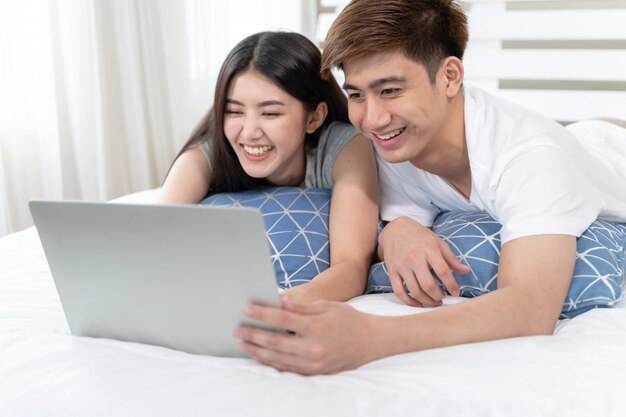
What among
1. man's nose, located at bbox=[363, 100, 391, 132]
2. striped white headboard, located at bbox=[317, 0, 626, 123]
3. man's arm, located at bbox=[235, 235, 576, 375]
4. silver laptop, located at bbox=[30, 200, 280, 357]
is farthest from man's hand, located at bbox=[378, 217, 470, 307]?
striped white headboard, located at bbox=[317, 0, 626, 123]

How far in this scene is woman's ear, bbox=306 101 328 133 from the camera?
159 cm

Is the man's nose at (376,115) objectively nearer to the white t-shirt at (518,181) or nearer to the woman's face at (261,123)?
the white t-shirt at (518,181)

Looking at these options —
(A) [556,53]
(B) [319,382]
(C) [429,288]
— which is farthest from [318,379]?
(A) [556,53]

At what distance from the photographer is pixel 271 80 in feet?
4.82

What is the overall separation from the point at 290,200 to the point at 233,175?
0.18 meters

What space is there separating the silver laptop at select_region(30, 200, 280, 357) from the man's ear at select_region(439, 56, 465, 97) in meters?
0.67

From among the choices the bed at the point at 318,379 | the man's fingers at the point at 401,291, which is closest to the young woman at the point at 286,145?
the man's fingers at the point at 401,291

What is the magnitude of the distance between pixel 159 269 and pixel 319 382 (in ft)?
0.83

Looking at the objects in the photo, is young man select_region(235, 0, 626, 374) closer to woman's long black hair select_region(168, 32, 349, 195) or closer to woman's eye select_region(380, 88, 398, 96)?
woman's eye select_region(380, 88, 398, 96)

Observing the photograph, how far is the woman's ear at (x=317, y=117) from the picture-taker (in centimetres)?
159

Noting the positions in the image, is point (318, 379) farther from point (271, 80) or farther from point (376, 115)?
point (271, 80)

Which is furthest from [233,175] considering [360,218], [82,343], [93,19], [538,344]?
[93,19]

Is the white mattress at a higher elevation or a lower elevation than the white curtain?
lower

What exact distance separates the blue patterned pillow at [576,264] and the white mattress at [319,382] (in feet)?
0.44
